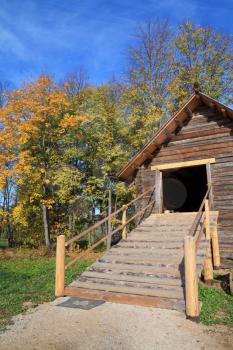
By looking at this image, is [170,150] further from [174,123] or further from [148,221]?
[148,221]

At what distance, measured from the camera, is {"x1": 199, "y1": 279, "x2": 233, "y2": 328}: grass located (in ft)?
21.7

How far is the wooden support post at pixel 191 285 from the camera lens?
6.62 metres

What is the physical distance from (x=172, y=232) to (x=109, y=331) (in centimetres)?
567

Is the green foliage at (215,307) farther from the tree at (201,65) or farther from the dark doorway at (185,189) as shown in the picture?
the tree at (201,65)

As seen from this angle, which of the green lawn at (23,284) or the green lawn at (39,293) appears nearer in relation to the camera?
the green lawn at (39,293)

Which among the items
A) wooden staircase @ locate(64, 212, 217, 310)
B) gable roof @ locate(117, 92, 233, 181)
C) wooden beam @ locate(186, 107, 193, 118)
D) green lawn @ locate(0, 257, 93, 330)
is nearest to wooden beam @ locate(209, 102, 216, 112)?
gable roof @ locate(117, 92, 233, 181)

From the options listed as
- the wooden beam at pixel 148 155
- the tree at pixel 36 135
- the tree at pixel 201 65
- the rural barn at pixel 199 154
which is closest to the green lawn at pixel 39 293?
the rural barn at pixel 199 154

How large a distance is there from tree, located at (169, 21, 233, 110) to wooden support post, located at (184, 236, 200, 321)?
63.9 feet

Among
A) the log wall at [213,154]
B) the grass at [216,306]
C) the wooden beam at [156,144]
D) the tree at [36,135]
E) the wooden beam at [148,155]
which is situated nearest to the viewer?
the grass at [216,306]

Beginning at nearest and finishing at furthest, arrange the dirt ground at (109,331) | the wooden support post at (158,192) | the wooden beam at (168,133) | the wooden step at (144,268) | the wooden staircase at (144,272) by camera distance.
→ the dirt ground at (109,331)
the wooden staircase at (144,272)
the wooden step at (144,268)
the wooden beam at (168,133)
the wooden support post at (158,192)

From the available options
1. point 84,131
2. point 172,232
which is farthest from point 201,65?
point 172,232

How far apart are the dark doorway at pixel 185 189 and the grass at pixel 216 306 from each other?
9456 millimetres

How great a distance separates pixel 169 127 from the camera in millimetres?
13609

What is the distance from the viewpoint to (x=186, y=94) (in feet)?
85.2
